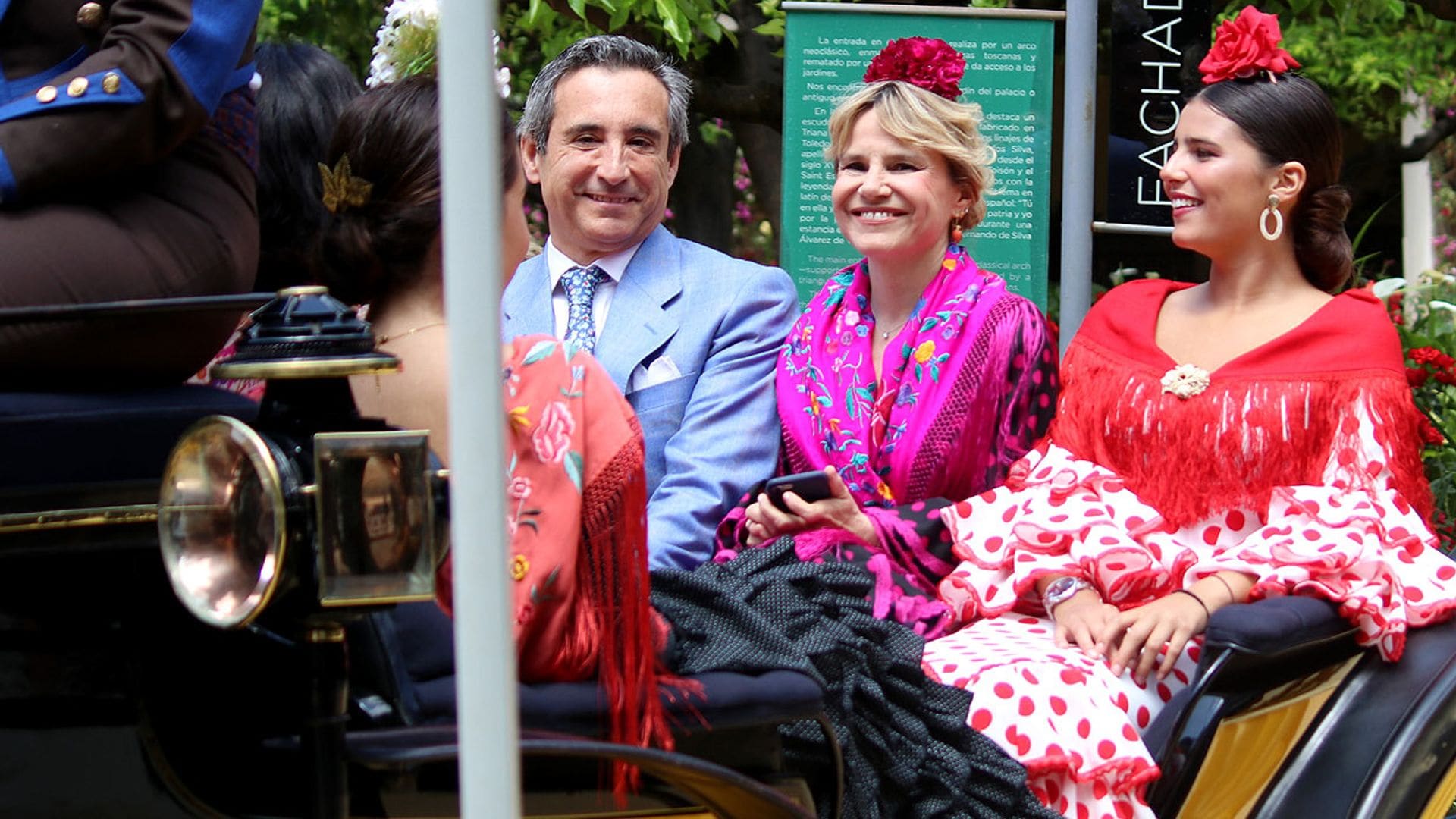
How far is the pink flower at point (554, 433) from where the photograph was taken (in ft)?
7.29

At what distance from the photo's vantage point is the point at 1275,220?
327 cm

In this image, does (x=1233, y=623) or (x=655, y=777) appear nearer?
(x=655, y=777)

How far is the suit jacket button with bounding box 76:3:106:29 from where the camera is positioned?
2.16 meters

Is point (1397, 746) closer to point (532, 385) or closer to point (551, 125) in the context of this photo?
point (532, 385)

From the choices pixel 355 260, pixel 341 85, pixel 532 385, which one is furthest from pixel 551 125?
pixel 532 385

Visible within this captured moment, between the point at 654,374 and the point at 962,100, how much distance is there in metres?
1.75

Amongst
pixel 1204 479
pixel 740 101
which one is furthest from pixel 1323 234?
pixel 740 101

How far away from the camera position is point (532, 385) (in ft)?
7.38

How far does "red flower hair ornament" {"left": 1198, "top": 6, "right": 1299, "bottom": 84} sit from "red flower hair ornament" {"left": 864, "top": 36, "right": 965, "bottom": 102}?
0.48 meters

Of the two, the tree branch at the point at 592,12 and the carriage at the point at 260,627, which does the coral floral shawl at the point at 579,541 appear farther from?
the tree branch at the point at 592,12

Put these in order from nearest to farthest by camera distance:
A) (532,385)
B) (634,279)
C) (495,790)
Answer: (495,790), (532,385), (634,279)

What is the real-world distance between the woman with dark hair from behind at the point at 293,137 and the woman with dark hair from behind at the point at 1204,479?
1.25 meters

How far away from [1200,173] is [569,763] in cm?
183

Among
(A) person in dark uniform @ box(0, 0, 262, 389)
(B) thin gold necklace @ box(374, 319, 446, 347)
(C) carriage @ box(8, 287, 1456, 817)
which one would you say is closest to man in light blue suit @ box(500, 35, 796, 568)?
(B) thin gold necklace @ box(374, 319, 446, 347)
